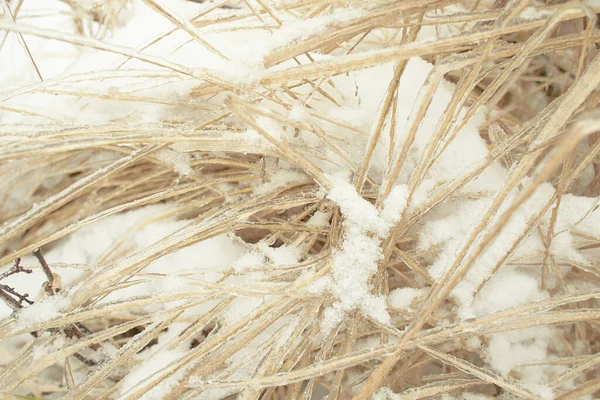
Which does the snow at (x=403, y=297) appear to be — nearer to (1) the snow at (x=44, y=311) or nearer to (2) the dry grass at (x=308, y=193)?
(2) the dry grass at (x=308, y=193)

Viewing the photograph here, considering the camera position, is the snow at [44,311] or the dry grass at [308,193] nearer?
the dry grass at [308,193]

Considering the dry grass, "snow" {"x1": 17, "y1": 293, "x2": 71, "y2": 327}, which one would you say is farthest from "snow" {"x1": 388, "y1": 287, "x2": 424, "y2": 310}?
"snow" {"x1": 17, "y1": 293, "x2": 71, "y2": 327}

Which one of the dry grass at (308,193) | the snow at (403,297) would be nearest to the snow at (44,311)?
the dry grass at (308,193)

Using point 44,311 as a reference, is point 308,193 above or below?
above

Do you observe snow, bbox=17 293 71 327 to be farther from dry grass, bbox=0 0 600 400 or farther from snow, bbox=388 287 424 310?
snow, bbox=388 287 424 310

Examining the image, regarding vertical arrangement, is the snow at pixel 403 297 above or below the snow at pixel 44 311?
above

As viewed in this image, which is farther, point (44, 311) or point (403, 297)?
point (403, 297)

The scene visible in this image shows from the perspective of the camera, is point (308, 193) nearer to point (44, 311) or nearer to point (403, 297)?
point (403, 297)

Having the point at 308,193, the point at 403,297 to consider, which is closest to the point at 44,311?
the point at 308,193

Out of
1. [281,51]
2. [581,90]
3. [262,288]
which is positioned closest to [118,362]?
[262,288]
